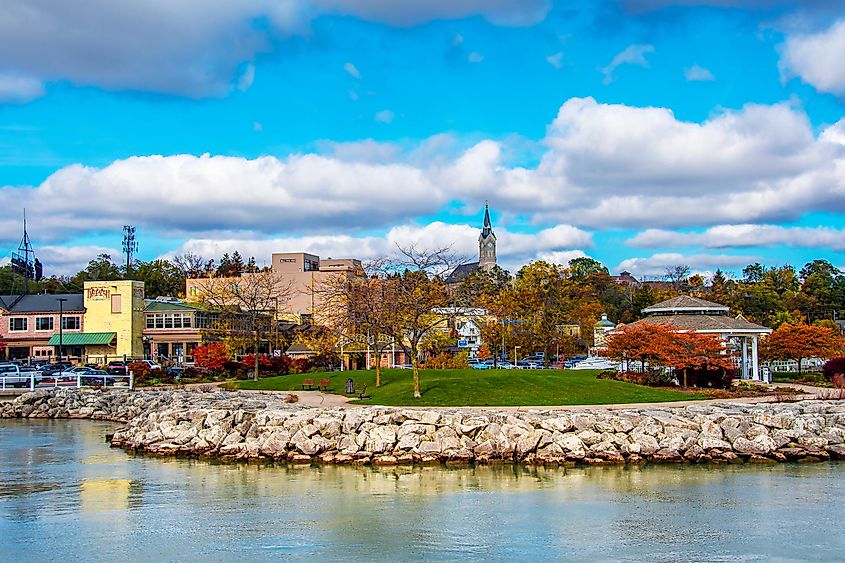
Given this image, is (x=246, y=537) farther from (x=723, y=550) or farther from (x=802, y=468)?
(x=802, y=468)

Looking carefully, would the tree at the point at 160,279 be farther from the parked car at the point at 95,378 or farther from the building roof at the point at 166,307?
the parked car at the point at 95,378

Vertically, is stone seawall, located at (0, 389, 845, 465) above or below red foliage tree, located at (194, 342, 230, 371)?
below

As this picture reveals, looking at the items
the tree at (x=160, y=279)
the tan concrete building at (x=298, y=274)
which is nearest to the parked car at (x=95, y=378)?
the tan concrete building at (x=298, y=274)

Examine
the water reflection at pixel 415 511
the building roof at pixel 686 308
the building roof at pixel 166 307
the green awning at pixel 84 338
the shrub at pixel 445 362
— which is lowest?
the water reflection at pixel 415 511

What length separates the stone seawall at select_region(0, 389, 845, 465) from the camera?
26.0 metres

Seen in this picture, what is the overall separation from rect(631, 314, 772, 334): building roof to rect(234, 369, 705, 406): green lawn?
1094 centimetres

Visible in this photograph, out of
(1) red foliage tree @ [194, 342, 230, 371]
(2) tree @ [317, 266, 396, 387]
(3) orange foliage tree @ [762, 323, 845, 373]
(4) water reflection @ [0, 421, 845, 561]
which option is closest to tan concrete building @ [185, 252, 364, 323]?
(1) red foliage tree @ [194, 342, 230, 371]

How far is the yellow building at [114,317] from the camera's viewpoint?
75188 mm

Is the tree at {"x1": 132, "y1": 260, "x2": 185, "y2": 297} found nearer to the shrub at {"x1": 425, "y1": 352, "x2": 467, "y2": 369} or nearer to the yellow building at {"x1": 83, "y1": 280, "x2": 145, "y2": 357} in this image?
the yellow building at {"x1": 83, "y1": 280, "x2": 145, "y2": 357}

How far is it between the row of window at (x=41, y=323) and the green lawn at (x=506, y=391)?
42850 millimetres

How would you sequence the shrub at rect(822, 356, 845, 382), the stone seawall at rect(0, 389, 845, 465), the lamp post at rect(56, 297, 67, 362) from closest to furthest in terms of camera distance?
the stone seawall at rect(0, 389, 845, 465) → the shrub at rect(822, 356, 845, 382) → the lamp post at rect(56, 297, 67, 362)

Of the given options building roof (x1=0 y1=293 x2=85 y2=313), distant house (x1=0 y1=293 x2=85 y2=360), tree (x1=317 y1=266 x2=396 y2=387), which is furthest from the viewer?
building roof (x1=0 y1=293 x2=85 y2=313)

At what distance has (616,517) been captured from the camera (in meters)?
19.0

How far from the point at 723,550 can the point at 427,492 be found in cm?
763
